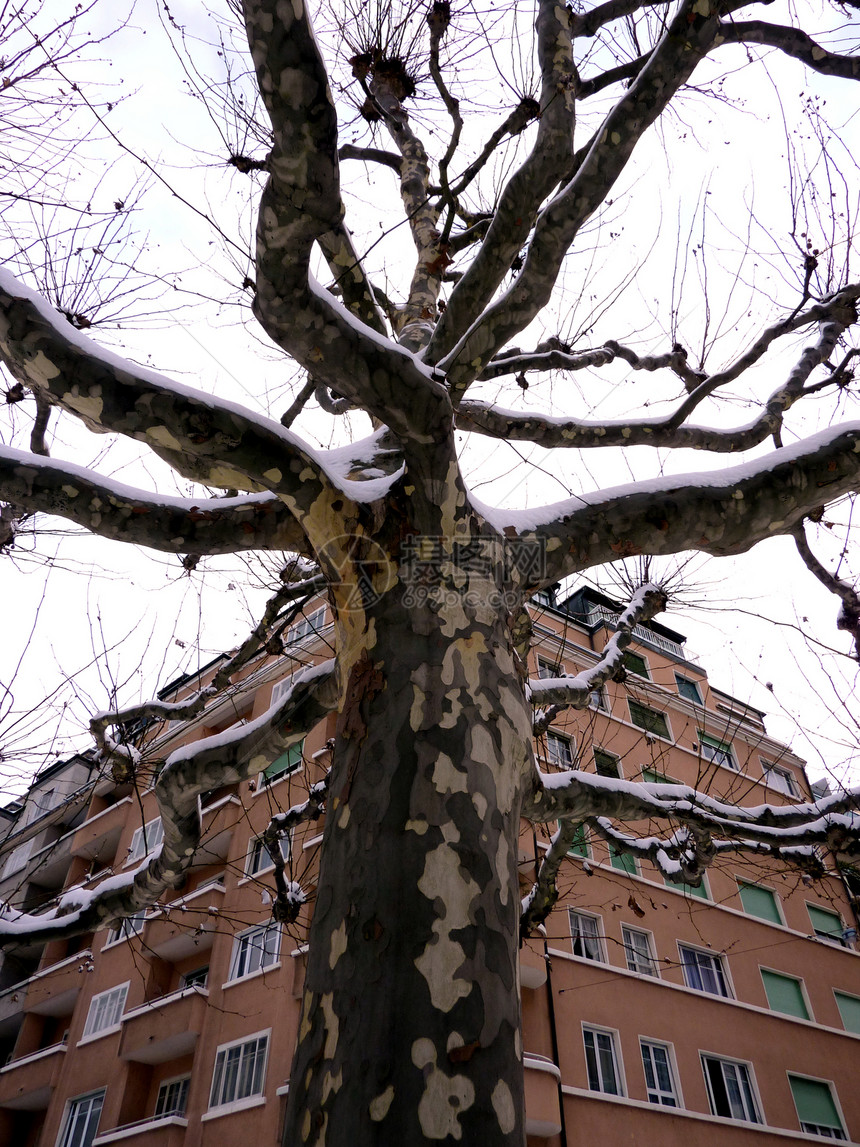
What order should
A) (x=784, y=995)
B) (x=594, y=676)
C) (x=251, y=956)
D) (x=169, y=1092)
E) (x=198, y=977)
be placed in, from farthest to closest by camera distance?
1. (x=784, y=995)
2. (x=198, y=977)
3. (x=169, y=1092)
4. (x=251, y=956)
5. (x=594, y=676)

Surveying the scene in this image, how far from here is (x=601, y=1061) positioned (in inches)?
570

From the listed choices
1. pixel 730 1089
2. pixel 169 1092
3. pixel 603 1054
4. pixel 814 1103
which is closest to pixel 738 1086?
pixel 730 1089

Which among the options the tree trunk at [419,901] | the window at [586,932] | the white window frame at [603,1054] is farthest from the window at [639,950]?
the tree trunk at [419,901]

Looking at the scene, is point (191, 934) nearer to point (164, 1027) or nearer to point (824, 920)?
point (164, 1027)

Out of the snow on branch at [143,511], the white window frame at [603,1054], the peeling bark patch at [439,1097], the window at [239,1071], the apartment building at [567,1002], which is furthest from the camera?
the white window frame at [603,1054]

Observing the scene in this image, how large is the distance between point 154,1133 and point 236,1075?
2.03 metres

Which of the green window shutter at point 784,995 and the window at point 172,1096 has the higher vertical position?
the green window shutter at point 784,995

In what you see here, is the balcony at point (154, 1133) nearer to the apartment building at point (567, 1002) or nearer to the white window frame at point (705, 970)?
the apartment building at point (567, 1002)

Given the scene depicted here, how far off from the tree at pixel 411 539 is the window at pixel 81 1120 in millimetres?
16377

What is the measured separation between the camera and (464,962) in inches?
73.8

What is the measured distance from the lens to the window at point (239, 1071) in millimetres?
14033

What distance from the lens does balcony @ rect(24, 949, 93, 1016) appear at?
20.4 meters

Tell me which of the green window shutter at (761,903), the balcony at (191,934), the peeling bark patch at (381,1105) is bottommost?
the peeling bark patch at (381,1105)

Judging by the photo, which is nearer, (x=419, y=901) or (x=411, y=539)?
(x=419, y=901)
